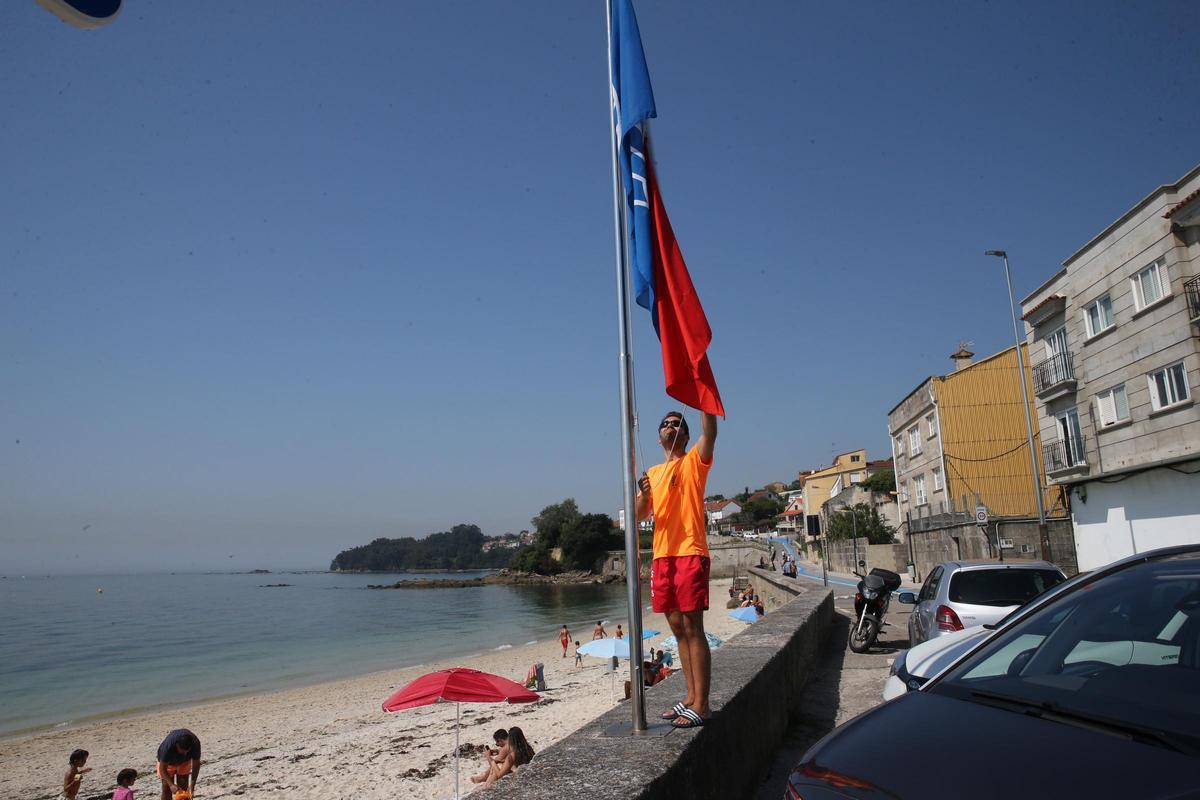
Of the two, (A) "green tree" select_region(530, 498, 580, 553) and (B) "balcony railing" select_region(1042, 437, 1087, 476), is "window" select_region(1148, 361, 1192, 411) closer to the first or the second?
(B) "balcony railing" select_region(1042, 437, 1087, 476)

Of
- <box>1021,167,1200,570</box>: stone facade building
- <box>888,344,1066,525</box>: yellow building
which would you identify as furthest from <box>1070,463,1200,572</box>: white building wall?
<box>888,344,1066,525</box>: yellow building

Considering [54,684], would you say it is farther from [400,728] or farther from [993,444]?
[993,444]

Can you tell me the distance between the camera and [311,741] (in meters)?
16.9

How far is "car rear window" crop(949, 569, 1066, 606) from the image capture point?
25.2 feet

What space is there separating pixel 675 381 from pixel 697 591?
106 centimetres

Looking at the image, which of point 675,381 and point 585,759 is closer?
point 585,759

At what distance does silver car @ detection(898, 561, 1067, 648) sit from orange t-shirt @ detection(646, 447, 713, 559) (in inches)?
199

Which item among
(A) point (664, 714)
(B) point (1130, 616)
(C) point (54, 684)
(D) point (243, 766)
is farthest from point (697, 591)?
(C) point (54, 684)

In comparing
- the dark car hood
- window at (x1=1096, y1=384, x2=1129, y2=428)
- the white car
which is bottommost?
the white car

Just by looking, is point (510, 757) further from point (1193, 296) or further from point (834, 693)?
point (1193, 296)

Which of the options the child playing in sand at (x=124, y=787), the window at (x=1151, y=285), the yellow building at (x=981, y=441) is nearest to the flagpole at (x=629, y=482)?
the child playing in sand at (x=124, y=787)

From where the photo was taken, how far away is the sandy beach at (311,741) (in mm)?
12891

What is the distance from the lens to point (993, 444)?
31625mm

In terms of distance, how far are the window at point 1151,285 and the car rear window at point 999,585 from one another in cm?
1411
